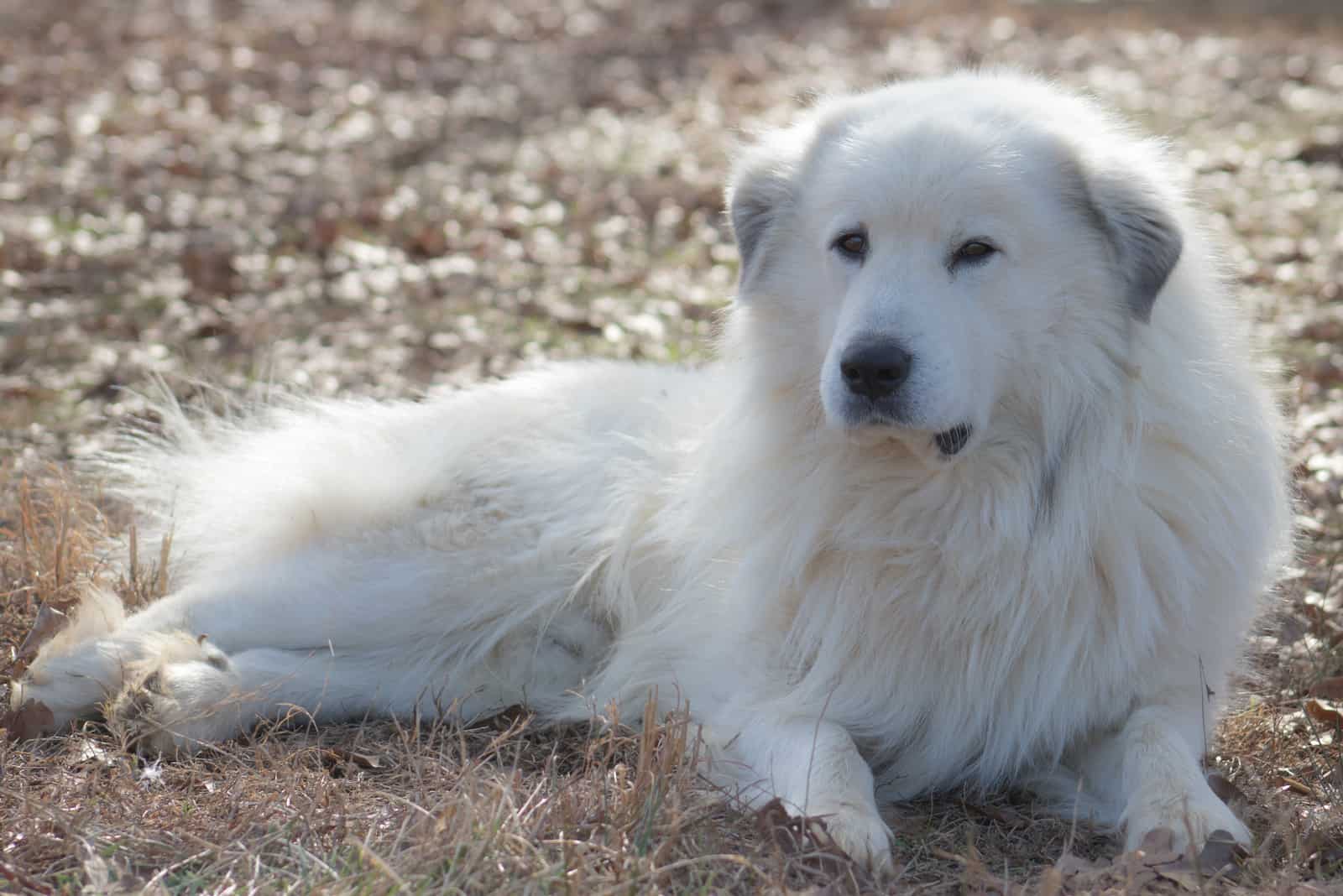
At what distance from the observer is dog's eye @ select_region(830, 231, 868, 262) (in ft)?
9.97

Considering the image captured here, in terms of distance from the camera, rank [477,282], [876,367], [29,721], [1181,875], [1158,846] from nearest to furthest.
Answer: [1181,875] → [1158,846] → [876,367] → [29,721] → [477,282]

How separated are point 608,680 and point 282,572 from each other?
0.96 metres

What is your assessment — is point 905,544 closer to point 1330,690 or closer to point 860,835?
point 860,835

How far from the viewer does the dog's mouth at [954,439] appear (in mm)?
2947

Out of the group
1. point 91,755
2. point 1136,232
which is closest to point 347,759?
point 91,755

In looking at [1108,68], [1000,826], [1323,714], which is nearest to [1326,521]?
[1323,714]

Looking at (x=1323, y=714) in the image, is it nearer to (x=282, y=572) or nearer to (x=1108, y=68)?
(x=282, y=572)

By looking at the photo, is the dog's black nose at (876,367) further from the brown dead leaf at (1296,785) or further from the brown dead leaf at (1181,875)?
the brown dead leaf at (1296,785)

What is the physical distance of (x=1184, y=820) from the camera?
2643mm

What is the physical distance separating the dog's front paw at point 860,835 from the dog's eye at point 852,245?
3.97 feet

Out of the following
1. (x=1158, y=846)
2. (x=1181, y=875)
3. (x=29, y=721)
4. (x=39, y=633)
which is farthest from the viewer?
(x=39, y=633)

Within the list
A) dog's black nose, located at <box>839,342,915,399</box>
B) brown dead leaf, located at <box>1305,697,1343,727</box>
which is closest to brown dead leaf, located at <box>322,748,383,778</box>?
dog's black nose, located at <box>839,342,915,399</box>

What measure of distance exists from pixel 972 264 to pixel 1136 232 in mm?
366

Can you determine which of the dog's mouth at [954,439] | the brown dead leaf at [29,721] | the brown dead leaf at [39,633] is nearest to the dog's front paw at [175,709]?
the brown dead leaf at [29,721]
